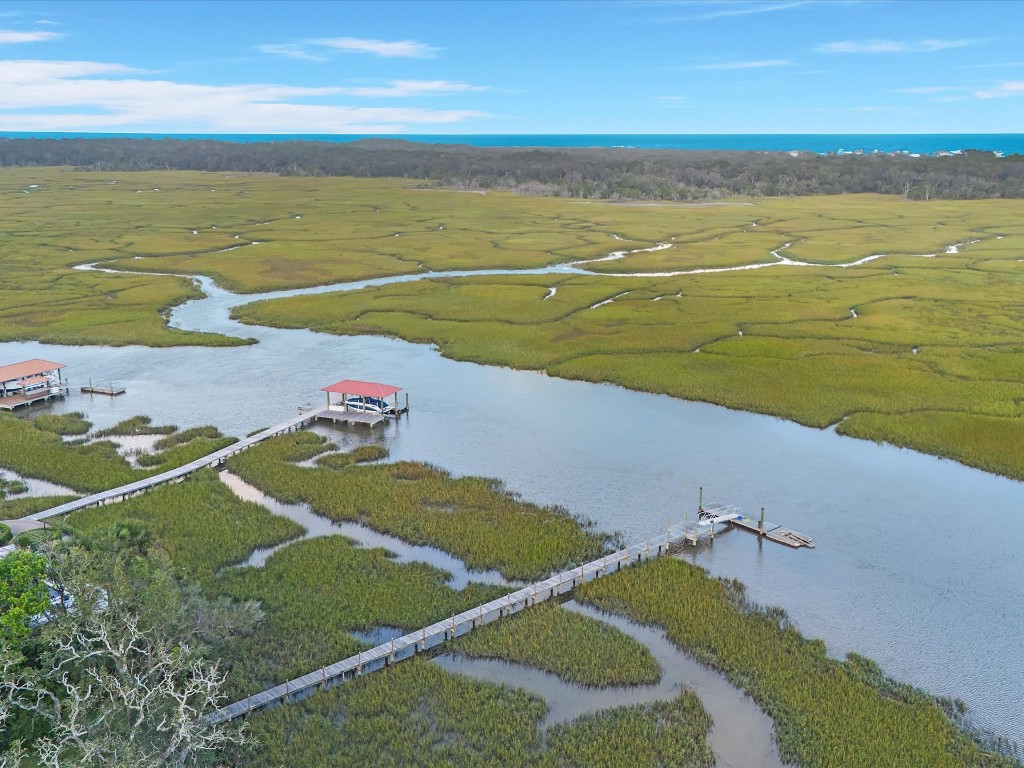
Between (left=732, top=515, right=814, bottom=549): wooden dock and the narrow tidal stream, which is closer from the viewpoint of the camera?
the narrow tidal stream

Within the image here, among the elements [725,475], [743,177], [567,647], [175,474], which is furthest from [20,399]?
[743,177]

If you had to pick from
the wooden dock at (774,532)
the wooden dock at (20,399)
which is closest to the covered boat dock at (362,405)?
the wooden dock at (20,399)

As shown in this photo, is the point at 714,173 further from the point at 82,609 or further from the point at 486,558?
the point at 82,609

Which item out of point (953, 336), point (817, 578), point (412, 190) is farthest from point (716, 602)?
point (412, 190)

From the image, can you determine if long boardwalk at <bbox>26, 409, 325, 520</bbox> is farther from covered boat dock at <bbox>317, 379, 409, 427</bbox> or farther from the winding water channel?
the winding water channel

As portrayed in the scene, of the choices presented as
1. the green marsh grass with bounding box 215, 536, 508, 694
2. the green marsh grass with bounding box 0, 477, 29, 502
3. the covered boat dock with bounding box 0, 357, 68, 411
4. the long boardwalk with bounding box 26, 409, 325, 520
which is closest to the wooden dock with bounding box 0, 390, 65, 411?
the covered boat dock with bounding box 0, 357, 68, 411

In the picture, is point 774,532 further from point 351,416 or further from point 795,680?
point 351,416
